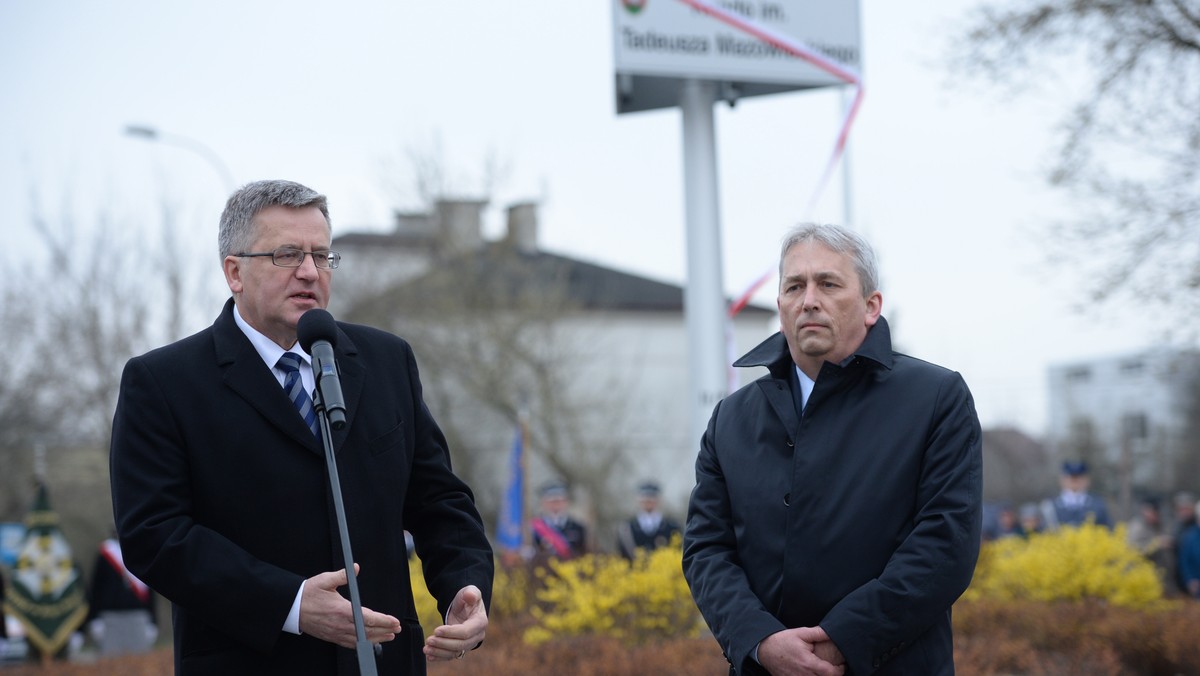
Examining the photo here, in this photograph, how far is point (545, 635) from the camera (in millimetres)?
9000

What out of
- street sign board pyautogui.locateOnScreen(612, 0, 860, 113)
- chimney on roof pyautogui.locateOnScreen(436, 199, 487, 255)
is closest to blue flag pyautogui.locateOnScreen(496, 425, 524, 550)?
street sign board pyautogui.locateOnScreen(612, 0, 860, 113)

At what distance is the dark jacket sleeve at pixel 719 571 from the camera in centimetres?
382

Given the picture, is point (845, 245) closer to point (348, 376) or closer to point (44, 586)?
point (348, 376)

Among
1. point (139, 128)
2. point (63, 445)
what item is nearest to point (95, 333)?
point (63, 445)

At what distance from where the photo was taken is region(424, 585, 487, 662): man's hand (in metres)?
3.38

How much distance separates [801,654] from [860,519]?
1.42 feet

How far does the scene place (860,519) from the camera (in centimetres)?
384

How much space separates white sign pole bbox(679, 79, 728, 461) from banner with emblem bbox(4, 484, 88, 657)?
13835mm

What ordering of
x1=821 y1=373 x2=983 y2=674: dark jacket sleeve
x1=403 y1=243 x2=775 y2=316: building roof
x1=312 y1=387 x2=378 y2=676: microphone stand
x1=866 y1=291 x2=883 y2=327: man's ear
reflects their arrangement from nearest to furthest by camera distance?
x1=312 y1=387 x2=378 y2=676: microphone stand, x1=821 y1=373 x2=983 y2=674: dark jacket sleeve, x1=866 y1=291 x2=883 y2=327: man's ear, x1=403 y1=243 x2=775 y2=316: building roof

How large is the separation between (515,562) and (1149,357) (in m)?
9.02

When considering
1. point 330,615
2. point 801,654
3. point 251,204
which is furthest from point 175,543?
point 801,654

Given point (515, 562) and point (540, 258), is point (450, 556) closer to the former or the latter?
point (515, 562)

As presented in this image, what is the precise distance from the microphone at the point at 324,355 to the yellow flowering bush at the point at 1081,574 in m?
8.10

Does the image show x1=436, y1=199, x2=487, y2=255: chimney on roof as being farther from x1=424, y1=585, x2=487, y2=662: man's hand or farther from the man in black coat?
x1=424, y1=585, x2=487, y2=662: man's hand
